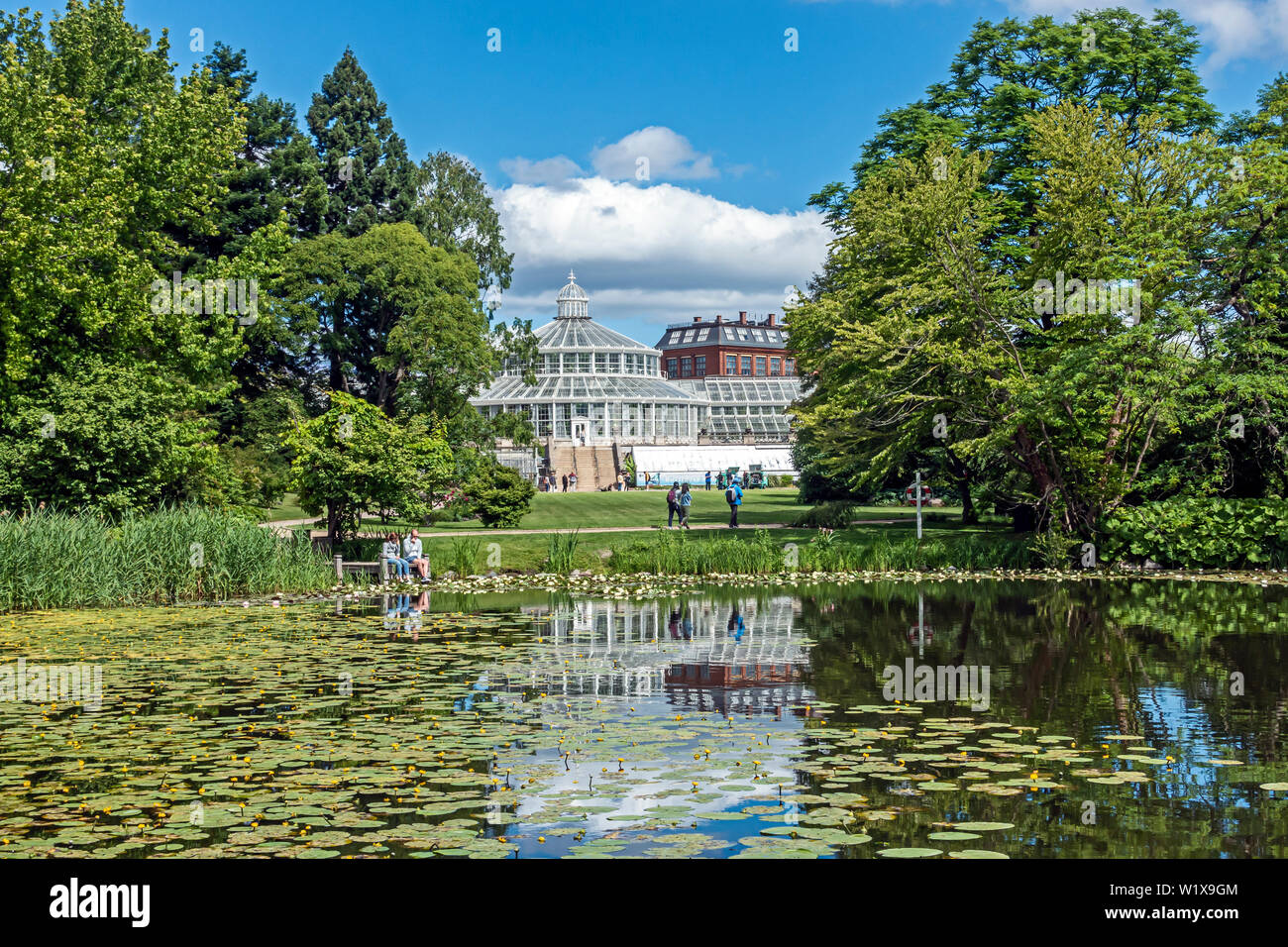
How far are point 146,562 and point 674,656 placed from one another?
11.2 m

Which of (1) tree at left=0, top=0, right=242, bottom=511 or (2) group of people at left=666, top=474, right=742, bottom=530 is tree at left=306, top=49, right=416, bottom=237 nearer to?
(1) tree at left=0, top=0, right=242, bottom=511

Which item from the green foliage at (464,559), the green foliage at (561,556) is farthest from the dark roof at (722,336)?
the green foliage at (464,559)

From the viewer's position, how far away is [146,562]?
21328 millimetres

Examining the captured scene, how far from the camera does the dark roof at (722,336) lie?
5089 inches

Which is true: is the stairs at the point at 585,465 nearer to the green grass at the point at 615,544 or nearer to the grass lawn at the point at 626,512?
the grass lawn at the point at 626,512

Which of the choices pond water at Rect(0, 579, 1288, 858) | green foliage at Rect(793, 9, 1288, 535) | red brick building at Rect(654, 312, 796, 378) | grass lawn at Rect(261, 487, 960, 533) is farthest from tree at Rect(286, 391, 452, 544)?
red brick building at Rect(654, 312, 796, 378)

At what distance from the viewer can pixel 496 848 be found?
6840mm

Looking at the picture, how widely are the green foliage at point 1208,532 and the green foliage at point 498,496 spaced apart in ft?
56.6

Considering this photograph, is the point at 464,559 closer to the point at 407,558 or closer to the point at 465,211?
the point at 407,558

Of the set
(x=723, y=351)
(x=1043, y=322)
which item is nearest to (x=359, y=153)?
(x=1043, y=322)

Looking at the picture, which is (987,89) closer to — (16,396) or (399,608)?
(399,608)

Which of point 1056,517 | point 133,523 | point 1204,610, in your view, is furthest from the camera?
point 1056,517
